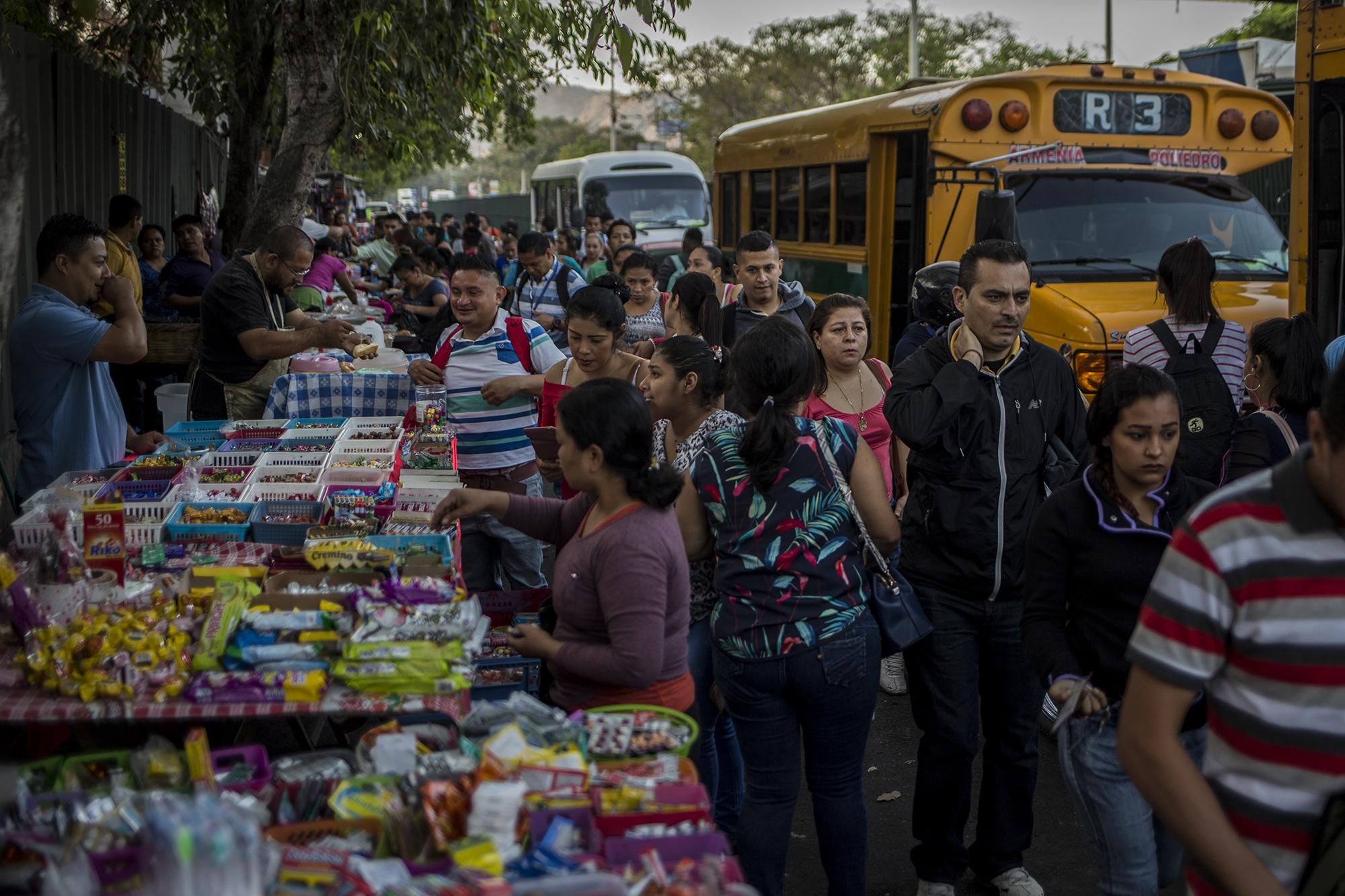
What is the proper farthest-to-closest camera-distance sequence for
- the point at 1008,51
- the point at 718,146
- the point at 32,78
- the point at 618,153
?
the point at 1008,51 → the point at 618,153 → the point at 718,146 → the point at 32,78

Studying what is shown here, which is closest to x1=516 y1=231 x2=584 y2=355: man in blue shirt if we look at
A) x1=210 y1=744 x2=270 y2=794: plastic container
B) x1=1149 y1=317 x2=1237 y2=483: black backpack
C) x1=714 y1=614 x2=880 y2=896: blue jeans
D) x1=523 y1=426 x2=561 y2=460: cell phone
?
x1=523 y1=426 x2=561 y2=460: cell phone

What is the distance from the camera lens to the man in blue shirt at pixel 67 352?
569cm

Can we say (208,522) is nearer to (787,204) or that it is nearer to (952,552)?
(952,552)

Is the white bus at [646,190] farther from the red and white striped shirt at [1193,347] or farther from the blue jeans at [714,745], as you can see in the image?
the blue jeans at [714,745]

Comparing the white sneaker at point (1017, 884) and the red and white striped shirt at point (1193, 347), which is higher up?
the red and white striped shirt at point (1193, 347)

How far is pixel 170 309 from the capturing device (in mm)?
11391

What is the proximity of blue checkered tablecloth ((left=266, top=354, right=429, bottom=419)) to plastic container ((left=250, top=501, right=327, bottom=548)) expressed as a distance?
7.02 feet

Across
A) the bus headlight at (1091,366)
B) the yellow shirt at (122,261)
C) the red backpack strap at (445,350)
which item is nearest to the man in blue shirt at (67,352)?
the red backpack strap at (445,350)

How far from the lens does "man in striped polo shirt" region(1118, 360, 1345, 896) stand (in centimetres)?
216

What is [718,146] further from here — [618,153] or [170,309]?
[170,309]

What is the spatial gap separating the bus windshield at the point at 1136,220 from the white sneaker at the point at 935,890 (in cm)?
581

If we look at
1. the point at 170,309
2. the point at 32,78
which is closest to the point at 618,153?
the point at 170,309

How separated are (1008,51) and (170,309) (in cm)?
3381

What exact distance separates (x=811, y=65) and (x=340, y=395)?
4158cm
